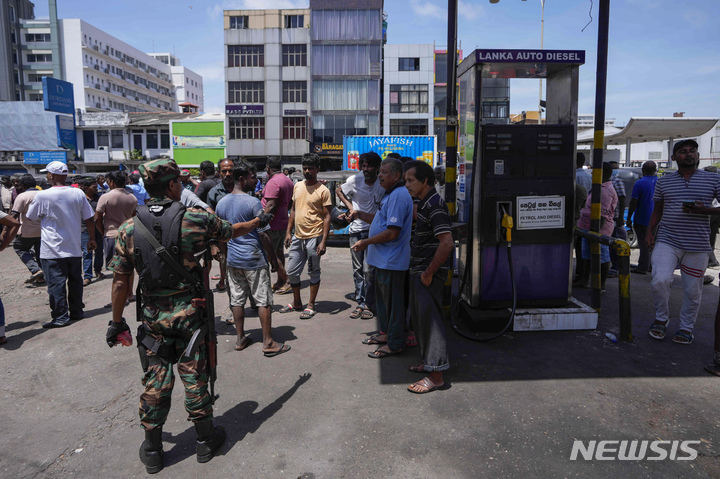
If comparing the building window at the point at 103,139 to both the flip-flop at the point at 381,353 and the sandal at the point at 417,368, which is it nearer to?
the flip-flop at the point at 381,353

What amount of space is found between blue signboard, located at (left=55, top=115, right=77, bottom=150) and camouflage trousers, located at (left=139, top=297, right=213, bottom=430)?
55083 millimetres

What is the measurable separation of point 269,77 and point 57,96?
23.1 m

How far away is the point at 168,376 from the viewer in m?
2.93

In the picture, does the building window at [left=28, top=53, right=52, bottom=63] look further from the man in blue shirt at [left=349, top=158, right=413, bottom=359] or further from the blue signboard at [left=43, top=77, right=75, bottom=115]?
the man in blue shirt at [left=349, top=158, right=413, bottom=359]

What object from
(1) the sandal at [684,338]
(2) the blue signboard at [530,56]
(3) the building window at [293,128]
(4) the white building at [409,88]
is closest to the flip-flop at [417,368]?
(1) the sandal at [684,338]

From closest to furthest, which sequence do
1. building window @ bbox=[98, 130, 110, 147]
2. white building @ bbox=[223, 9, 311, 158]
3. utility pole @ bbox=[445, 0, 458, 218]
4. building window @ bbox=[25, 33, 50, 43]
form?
utility pole @ bbox=[445, 0, 458, 218], white building @ bbox=[223, 9, 311, 158], building window @ bbox=[98, 130, 110, 147], building window @ bbox=[25, 33, 50, 43]

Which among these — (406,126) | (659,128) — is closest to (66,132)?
(406,126)

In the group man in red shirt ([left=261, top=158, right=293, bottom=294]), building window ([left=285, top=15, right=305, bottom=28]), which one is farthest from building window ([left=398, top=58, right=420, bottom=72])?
man in red shirt ([left=261, top=158, right=293, bottom=294])

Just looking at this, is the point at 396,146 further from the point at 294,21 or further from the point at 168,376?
the point at 294,21

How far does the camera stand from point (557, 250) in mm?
5109

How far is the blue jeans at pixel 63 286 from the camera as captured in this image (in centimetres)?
575

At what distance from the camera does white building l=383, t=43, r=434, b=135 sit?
41.6m

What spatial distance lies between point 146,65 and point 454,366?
95.2m

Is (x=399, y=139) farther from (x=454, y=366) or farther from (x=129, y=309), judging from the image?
(x=454, y=366)
